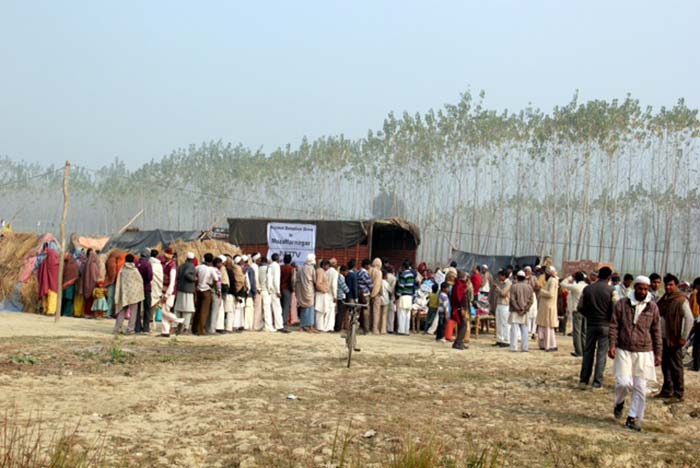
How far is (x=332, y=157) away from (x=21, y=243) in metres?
32.2

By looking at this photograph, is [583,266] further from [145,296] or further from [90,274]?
[90,274]

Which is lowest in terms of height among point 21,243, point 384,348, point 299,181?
point 384,348

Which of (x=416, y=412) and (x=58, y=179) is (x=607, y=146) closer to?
(x=416, y=412)

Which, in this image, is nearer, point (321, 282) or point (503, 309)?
point (503, 309)

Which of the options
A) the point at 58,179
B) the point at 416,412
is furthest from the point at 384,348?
the point at 58,179

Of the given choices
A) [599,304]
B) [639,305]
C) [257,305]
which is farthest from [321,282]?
[639,305]

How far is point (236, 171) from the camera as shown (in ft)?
184

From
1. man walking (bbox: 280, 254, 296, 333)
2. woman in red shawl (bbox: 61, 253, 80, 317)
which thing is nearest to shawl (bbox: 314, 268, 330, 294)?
man walking (bbox: 280, 254, 296, 333)

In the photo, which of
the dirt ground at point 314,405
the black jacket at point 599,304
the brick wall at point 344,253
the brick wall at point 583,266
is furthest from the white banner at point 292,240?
the black jacket at point 599,304

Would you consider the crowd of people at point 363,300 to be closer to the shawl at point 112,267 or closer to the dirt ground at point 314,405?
the shawl at point 112,267

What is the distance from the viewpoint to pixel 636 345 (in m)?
7.23

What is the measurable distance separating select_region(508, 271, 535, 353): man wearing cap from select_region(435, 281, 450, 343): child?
1.99 metres

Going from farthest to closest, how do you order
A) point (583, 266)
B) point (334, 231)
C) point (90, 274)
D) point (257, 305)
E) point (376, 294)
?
point (583, 266), point (334, 231), point (90, 274), point (376, 294), point (257, 305)

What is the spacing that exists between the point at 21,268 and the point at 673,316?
583 inches
